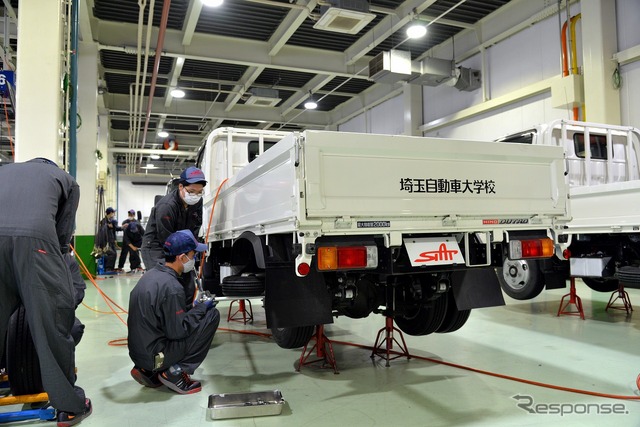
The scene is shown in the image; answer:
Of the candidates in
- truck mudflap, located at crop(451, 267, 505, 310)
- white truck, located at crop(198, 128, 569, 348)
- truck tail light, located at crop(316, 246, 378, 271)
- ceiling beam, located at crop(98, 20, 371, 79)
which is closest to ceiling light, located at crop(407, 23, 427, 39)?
ceiling beam, located at crop(98, 20, 371, 79)

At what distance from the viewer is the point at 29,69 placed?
4.29 meters

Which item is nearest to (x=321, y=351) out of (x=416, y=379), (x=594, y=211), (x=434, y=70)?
(x=416, y=379)

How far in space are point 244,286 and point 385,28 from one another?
29.0 feet

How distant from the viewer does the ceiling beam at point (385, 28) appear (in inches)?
386

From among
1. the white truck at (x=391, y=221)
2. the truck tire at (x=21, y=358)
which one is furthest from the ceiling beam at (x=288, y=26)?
the truck tire at (x=21, y=358)

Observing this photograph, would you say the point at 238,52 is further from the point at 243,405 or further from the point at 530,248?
the point at 243,405

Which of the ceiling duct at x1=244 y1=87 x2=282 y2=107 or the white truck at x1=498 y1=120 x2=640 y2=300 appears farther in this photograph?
the ceiling duct at x1=244 y1=87 x2=282 y2=107

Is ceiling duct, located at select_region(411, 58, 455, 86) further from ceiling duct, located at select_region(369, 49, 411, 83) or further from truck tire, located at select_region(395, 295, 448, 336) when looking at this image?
truck tire, located at select_region(395, 295, 448, 336)

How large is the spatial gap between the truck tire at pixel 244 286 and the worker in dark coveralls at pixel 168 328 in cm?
39

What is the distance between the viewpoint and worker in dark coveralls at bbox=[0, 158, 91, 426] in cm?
267

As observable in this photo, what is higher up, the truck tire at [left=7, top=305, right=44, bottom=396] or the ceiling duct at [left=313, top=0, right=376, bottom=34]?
the ceiling duct at [left=313, top=0, right=376, bottom=34]

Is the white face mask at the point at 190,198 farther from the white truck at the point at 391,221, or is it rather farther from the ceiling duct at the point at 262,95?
the ceiling duct at the point at 262,95

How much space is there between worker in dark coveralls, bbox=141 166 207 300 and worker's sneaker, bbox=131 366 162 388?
100cm

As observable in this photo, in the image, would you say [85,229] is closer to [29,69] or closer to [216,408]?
[29,69]
